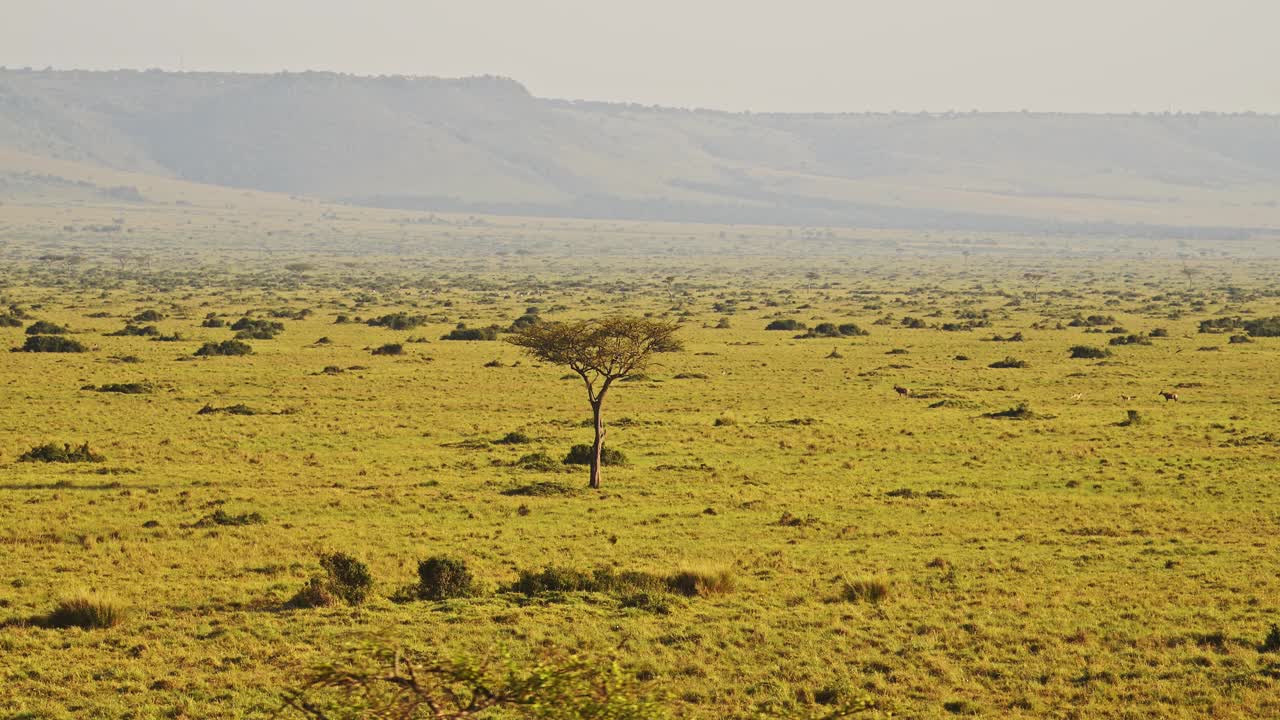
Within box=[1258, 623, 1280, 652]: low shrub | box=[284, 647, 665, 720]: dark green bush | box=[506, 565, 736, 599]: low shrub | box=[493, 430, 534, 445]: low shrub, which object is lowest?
box=[493, 430, 534, 445]: low shrub

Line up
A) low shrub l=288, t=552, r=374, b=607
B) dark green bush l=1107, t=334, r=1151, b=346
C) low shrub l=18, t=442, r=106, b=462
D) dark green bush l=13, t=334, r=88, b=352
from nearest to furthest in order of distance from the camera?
low shrub l=288, t=552, r=374, b=607 < low shrub l=18, t=442, r=106, b=462 < dark green bush l=13, t=334, r=88, b=352 < dark green bush l=1107, t=334, r=1151, b=346

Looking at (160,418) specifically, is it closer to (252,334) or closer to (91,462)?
(91,462)

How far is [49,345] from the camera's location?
57.2m

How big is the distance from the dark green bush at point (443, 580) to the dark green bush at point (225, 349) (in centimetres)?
4101

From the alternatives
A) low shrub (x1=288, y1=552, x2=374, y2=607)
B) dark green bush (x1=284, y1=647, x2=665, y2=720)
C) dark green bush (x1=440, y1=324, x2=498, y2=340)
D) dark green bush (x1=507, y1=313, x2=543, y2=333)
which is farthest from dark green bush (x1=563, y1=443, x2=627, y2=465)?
dark green bush (x1=507, y1=313, x2=543, y2=333)

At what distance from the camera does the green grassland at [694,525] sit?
616 inches

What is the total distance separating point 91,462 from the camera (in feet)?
99.1

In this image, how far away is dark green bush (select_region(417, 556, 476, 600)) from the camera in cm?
1894

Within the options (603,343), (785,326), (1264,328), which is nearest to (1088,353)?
(1264,328)

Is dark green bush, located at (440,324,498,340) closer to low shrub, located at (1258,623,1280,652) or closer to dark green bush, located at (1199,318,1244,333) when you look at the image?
dark green bush, located at (1199,318,1244,333)

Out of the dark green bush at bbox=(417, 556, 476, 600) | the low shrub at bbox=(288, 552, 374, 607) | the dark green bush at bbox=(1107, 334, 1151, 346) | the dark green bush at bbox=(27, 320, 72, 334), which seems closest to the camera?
the low shrub at bbox=(288, 552, 374, 607)

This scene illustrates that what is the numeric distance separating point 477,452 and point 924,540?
13.5 metres

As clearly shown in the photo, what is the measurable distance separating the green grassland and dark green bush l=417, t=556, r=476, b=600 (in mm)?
429

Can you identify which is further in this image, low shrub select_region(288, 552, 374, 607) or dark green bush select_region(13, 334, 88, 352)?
dark green bush select_region(13, 334, 88, 352)
